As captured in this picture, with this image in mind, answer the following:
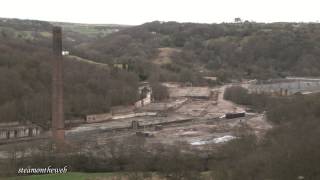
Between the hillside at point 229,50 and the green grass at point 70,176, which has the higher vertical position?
the hillside at point 229,50

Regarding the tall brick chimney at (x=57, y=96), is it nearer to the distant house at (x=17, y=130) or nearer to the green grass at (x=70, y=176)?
the distant house at (x=17, y=130)

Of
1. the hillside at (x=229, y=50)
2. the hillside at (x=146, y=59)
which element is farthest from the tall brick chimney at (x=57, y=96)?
the hillside at (x=229, y=50)

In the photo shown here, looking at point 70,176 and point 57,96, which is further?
point 57,96

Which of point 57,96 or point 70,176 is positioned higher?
point 57,96

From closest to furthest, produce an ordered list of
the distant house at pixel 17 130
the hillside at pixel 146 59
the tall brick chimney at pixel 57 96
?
the tall brick chimney at pixel 57 96 < the distant house at pixel 17 130 < the hillside at pixel 146 59

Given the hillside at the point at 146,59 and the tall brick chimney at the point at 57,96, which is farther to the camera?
the hillside at the point at 146,59

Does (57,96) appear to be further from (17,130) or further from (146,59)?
(146,59)

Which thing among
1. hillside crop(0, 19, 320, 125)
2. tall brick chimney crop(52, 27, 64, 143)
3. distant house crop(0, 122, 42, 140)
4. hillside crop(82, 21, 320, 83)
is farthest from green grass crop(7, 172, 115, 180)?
hillside crop(82, 21, 320, 83)

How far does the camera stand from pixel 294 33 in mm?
108438

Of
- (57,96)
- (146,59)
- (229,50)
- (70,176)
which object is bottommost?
(70,176)

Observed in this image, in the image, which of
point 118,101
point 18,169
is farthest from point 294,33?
point 18,169

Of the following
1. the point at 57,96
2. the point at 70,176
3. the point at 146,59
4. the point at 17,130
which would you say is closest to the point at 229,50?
the point at 146,59

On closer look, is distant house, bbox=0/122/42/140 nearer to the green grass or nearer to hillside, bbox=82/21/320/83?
the green grass

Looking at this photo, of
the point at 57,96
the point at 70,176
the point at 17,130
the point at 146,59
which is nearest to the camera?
the point at 70,176
